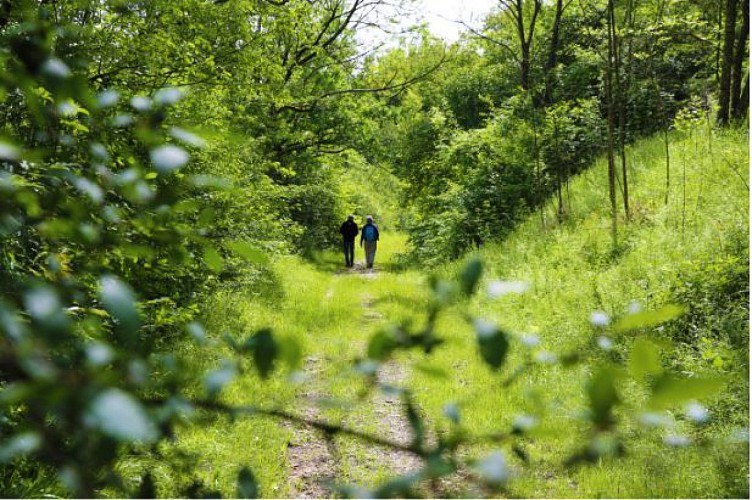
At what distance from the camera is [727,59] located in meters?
9.72

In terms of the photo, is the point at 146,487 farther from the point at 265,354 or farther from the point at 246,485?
the point at 265,354

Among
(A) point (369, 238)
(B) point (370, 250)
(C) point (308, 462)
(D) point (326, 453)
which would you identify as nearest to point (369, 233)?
(A) point (369, 238)

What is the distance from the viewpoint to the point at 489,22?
778 inches

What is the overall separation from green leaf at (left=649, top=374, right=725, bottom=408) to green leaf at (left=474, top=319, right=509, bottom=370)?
16cm

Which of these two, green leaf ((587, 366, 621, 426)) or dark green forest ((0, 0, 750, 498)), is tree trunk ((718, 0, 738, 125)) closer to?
dark green forest ((0, 0, 750, 498))

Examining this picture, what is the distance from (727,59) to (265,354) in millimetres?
11636

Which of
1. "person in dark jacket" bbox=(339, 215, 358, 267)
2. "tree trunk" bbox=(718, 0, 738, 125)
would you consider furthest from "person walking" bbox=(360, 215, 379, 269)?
"tree trunk" bbox=(718, 0, 738, 125)

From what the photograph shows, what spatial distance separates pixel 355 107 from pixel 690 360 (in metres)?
12.0

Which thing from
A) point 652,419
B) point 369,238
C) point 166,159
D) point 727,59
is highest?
point 727,59

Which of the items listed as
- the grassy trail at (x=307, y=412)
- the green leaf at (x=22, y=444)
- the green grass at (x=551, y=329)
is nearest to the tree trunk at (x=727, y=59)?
the green grass at (x=551, y=329)

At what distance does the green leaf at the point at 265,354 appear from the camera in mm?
653

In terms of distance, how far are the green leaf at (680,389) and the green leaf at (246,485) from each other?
50cm

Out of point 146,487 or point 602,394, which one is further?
point 146,487

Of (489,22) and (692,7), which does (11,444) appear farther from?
(489,22)
